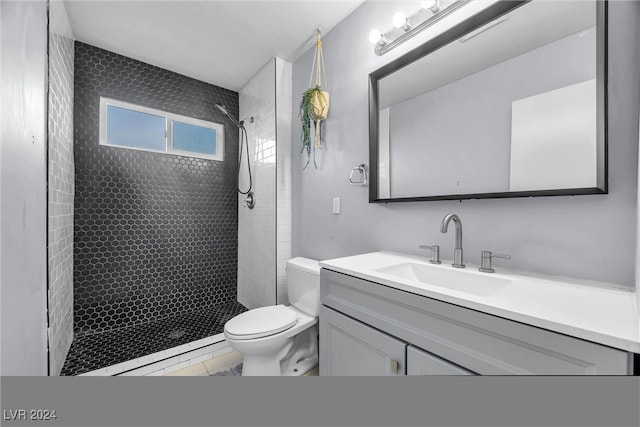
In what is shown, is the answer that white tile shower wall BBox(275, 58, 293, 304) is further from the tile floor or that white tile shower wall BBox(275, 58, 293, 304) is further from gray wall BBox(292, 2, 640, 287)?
the tile floor

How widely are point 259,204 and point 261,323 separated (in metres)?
1.25

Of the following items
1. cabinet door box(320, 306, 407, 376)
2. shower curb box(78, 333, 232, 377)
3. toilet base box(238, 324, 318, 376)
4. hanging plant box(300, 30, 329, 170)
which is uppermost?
hanging plant box(300, 30, 329, 170)

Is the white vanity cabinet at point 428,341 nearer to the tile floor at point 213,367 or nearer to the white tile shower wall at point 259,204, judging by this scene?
the tile floor at point 213,367

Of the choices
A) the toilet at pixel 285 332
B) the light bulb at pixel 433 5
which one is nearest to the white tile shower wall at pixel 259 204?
the toilet at pixel 285 332

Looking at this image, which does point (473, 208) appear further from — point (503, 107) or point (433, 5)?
point (433, 5)

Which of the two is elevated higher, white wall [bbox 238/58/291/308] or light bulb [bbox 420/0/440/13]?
light bulb [bbox 420/0/440/13]

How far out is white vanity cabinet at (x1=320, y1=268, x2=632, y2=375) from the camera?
0.56 metres

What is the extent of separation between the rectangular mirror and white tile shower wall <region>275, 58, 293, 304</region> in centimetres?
104

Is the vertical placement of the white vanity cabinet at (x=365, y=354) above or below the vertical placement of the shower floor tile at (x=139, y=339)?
above

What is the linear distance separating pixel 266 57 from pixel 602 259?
2.53 metres

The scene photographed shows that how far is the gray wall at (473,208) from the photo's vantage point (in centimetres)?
78

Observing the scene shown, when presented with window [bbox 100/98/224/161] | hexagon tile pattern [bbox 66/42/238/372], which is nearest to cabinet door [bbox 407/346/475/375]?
hexagon tile pattern [bbox 66/42/238/372]

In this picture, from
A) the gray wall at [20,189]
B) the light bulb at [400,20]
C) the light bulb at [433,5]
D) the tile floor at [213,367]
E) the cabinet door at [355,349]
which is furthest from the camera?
the tile floor at [213,367]

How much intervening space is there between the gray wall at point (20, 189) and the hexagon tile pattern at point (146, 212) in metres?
1.76
